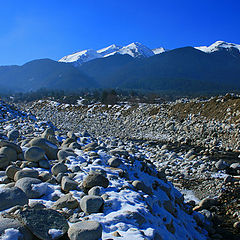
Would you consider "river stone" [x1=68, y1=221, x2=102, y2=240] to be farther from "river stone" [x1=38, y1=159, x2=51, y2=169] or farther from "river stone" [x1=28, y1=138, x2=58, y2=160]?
"river stone" [x1=28, y1=138, x2=58, y2=160]

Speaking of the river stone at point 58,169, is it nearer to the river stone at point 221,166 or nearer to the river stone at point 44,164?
the river stone at point 44,164

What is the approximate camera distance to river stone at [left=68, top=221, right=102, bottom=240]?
104 inches

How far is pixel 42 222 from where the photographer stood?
8.83 ft

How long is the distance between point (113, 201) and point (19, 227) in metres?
1.61

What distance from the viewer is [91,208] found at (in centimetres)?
339

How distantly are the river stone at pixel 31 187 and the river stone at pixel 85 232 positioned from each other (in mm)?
1301

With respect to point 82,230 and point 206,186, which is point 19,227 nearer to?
point 82,230

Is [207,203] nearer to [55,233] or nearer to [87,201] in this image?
[87,201]

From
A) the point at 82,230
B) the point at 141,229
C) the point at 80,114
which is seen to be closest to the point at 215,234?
the point at 141,229

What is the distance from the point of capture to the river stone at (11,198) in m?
3.12

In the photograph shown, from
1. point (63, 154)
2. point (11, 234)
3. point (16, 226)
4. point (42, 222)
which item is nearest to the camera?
point (11, 234)

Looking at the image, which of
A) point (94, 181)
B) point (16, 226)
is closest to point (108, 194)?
point (94, 181)

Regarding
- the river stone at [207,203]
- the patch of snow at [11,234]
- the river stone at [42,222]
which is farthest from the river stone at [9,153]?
the river stone at [207,203]

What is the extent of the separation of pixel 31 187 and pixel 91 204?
3.79 ft
